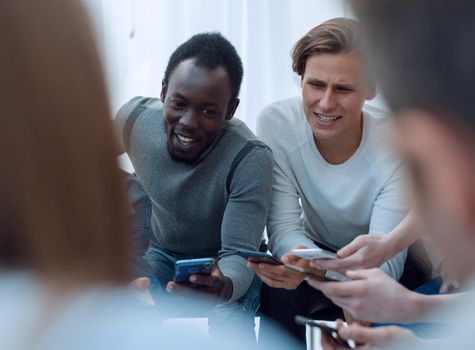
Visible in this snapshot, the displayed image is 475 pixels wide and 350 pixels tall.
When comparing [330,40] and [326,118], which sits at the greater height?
[330,40]

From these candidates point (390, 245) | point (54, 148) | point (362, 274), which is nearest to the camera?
point (54, 148)

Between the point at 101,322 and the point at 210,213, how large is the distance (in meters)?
1.16

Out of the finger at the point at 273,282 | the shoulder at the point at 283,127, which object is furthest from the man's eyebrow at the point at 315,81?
the finger at the point at 273,282

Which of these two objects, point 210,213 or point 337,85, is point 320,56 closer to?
point 337,85

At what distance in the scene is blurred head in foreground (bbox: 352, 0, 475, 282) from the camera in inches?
19.4

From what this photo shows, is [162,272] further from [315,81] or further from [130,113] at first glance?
[315,81]

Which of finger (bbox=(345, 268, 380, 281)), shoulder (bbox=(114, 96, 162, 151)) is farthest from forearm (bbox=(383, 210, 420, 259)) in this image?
shoulder (bbox=(114, 96, 162, 151))

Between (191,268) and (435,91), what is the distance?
0.99m

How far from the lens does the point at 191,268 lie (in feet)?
4.66

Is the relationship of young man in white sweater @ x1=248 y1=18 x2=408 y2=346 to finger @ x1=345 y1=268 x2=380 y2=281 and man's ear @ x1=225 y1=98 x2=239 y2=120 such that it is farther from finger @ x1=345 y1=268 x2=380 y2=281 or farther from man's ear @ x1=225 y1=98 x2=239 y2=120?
finger @ x1=345 y1=268 x2=380 y2=281

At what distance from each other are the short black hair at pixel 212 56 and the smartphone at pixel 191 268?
51cm

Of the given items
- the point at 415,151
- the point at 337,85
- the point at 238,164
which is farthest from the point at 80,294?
the point at 337,85

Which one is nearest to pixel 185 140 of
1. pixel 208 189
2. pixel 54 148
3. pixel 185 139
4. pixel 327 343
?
pixel 185 139

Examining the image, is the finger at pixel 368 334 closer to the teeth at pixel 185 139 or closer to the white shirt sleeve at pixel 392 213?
the white shirt sleeve at pixel 392 213
